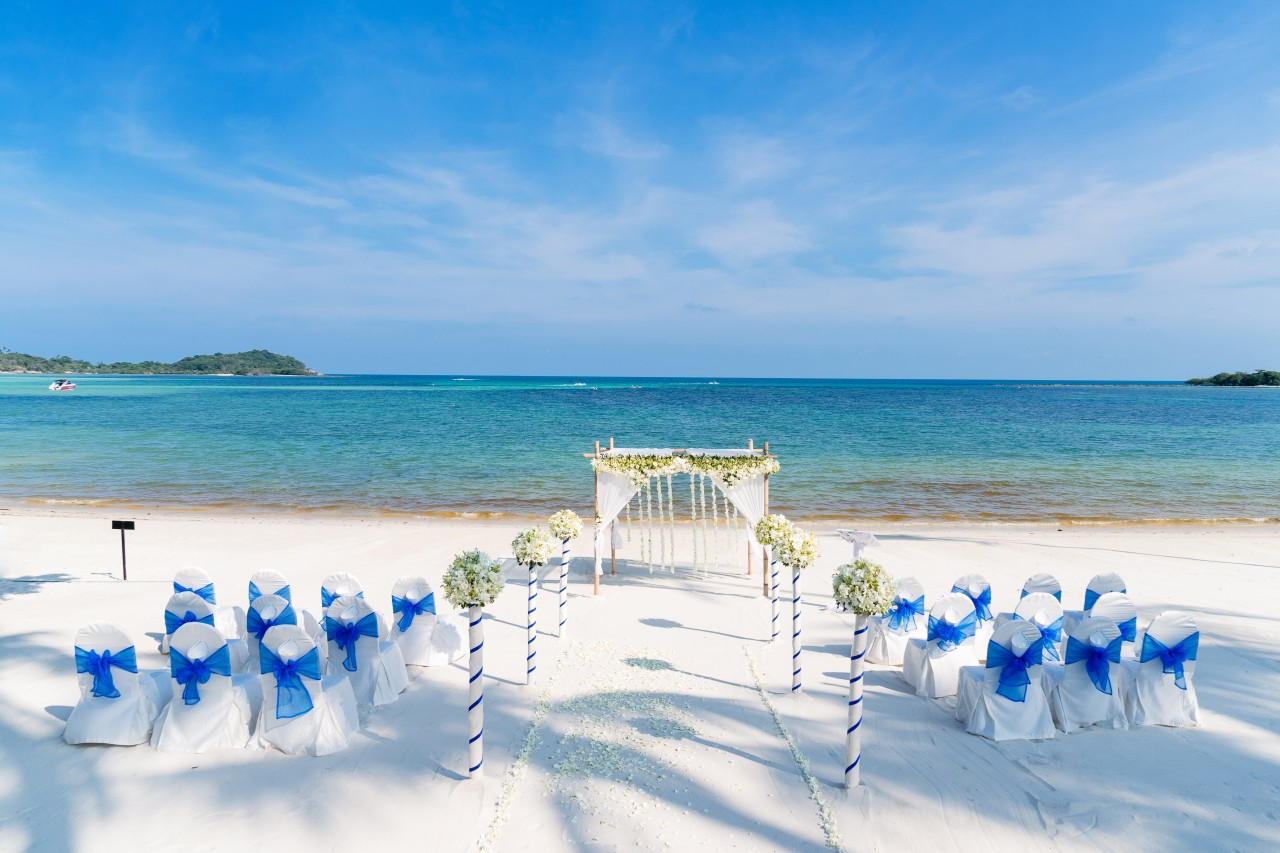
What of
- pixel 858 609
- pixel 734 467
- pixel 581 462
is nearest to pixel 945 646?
pixel 858 609

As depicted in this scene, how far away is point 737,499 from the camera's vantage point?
429 inches

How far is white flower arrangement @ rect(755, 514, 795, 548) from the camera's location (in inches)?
Answer: 292

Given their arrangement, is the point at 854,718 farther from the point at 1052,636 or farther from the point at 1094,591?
the point at 1094,591

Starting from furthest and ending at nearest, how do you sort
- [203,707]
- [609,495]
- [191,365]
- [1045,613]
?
[191,365] → [609,495] → [1045,613] → [203,707]

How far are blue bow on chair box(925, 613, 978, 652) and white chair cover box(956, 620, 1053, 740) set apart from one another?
718 mm

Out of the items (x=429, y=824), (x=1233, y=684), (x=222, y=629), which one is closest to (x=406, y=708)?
(x=429, y=824)

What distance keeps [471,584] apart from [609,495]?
546 centimetres

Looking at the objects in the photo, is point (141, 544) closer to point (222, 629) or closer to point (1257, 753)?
point (222, 629)

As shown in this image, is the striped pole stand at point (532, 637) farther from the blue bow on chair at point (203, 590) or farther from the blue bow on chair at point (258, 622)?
the blue bow on chair at point (203, 590)

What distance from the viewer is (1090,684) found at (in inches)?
254

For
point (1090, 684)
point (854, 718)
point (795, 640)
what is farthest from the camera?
point (795, 640)

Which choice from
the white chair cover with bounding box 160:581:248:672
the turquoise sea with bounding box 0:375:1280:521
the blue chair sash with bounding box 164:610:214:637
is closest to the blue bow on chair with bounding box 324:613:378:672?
the white chair cover with bounding box 160:581:248:672

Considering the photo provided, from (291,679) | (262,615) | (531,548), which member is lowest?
(291,679)

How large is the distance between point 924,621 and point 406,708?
6441 millimetres
